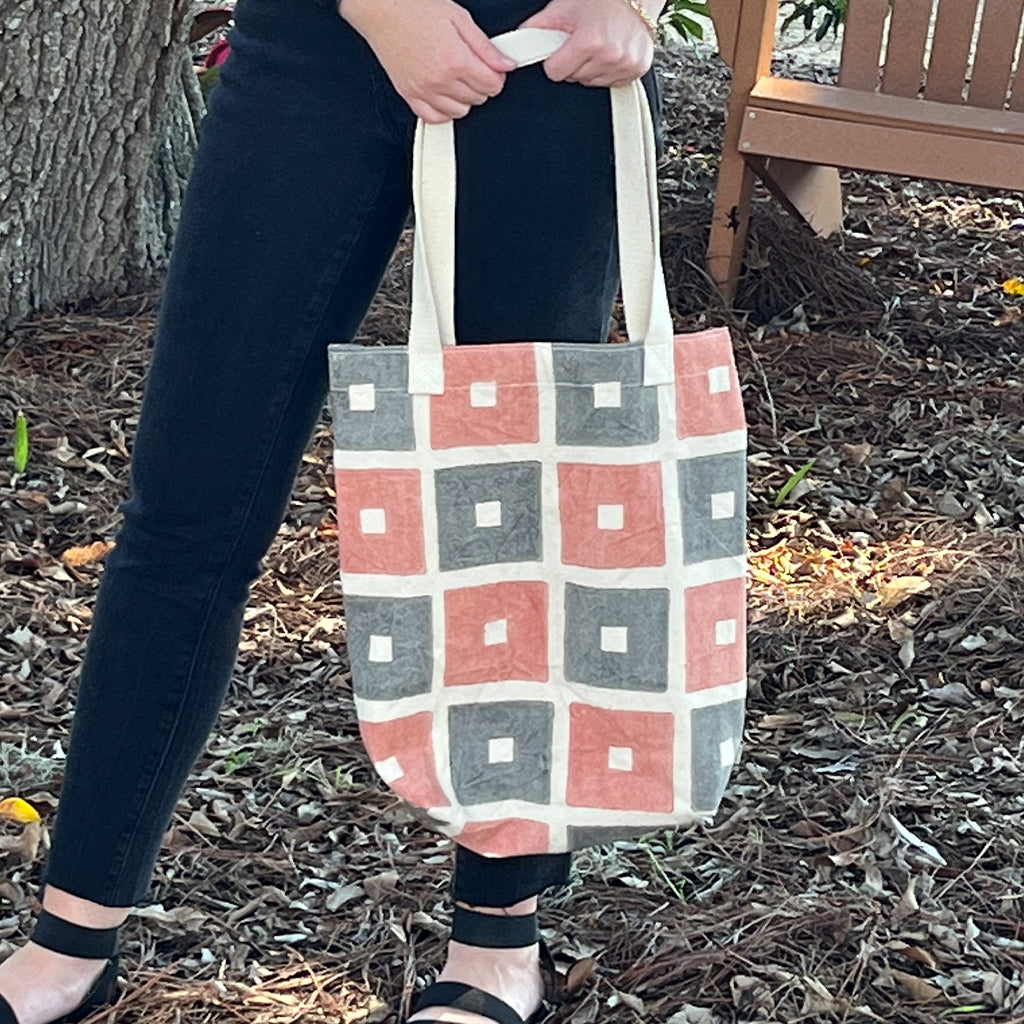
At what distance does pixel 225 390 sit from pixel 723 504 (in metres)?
0.48

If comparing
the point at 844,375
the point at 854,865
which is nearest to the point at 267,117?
the point at 854,865

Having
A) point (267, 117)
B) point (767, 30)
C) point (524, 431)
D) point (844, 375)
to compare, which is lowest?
point (844, 375)

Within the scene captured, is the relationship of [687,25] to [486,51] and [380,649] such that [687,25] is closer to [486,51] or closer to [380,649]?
[486,51]

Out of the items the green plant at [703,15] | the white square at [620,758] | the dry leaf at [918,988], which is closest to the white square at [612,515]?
the white square at [620,758]

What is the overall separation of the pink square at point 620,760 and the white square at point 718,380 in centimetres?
31

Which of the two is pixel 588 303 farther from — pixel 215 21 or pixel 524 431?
pixel 215 21

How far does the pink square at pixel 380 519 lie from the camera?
5.07ft

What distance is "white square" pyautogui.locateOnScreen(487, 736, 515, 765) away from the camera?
166 cm

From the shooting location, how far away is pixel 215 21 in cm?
414

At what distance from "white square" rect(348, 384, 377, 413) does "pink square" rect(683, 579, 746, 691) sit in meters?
0.34

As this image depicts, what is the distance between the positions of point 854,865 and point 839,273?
2478 millimetres

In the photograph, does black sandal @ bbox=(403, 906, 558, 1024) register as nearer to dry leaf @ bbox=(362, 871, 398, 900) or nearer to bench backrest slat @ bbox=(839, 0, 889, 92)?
dry leaf @ bbox=(362, 871, 398, 900)

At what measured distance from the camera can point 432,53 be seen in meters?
1.47

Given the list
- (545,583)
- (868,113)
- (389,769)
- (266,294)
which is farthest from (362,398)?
(868,113)
